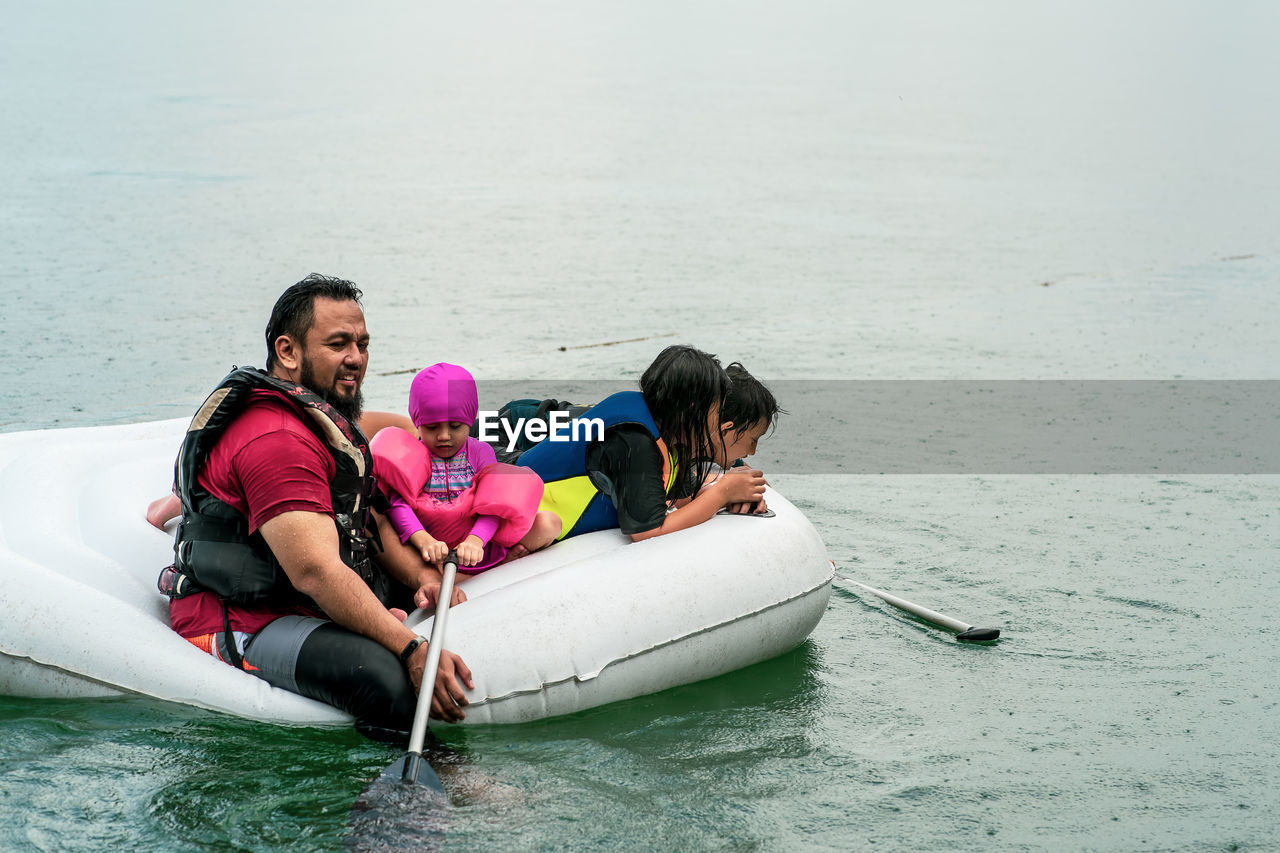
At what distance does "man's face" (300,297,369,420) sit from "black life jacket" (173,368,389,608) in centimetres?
6

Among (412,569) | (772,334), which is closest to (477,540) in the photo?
(412,569)

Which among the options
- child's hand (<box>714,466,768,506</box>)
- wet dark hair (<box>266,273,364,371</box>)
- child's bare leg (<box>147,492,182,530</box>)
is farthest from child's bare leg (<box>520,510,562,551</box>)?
child's bare leg (<box>147,492,182,530</box>)

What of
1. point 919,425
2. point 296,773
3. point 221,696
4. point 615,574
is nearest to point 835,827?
point 615,574

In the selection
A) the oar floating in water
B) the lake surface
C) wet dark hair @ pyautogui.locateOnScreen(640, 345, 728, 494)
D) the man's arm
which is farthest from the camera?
the oar floating in water

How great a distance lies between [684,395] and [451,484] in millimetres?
678

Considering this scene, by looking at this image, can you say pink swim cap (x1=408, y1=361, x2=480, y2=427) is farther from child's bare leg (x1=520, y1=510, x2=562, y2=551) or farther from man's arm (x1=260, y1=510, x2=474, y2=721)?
man's arm (x1=260, y1=510, x2=474, y2=721)

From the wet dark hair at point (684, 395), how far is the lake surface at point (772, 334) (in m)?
0.70

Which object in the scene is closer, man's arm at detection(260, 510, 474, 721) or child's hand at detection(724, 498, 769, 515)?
man's arm at detection(260, 510, 474, 721)

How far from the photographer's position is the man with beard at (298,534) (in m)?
2.96

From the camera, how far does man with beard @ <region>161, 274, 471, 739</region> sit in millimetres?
2965

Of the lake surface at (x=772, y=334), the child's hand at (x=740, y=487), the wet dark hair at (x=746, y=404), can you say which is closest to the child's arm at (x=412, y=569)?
the lake surface at (x=772, y=334)

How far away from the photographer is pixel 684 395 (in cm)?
361

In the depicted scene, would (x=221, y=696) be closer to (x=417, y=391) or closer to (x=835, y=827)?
(x=417, y=391)

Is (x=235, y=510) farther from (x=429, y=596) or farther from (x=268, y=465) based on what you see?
(x=429, y=596)
